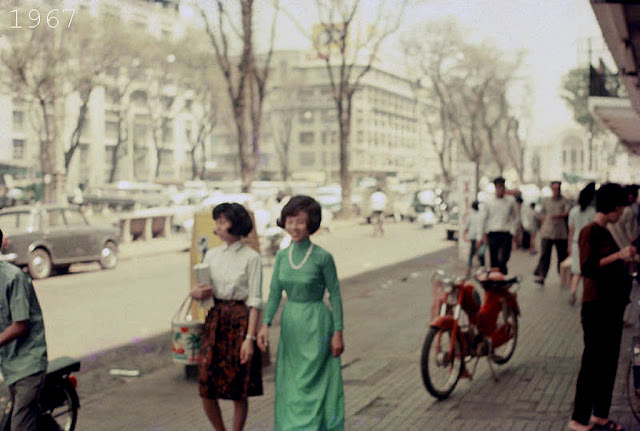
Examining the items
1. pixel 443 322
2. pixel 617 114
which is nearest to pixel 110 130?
pixel 617 114

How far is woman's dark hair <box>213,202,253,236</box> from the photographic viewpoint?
5523 millimetres

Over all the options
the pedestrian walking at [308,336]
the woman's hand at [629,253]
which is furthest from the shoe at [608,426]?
the pedestrian walking at [308,336]

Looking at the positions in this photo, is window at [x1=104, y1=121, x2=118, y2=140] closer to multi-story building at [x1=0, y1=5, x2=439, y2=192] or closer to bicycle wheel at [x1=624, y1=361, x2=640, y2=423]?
multi-story building at [x1=0, y1=5, x2=439, y2=192]

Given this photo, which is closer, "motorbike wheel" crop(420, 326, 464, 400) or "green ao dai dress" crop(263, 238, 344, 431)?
"green ao dai dress" crop(263, 238, 344, 431)

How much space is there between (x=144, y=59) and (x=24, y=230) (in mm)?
31979

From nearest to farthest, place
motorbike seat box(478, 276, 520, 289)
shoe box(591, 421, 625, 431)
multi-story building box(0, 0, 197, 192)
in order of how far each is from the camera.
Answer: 1. shoe box(591, 421, 625, 431)
2. motorbike seat box(478, 276, 520, 289)
3. multi-story building box(0, 0, 197, 192)

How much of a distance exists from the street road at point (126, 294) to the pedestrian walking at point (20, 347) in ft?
17.3

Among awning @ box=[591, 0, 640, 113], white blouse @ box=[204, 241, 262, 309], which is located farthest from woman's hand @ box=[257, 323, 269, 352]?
awning @ box=[591, 0, 640, 113]

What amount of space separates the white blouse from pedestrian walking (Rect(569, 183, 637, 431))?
6.77 feet

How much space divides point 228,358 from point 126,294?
397 inches

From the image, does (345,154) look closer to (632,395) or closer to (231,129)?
(231,129)

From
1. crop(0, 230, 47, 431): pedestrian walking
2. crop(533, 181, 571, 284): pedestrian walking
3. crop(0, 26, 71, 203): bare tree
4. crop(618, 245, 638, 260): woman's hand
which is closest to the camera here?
crop(0, 230, 47, 431): pedestrian walking

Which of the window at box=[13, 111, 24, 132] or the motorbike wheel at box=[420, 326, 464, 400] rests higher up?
the window at box=[13, 111, 24, 132]

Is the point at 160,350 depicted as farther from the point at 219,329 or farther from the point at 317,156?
the point at 317,156
